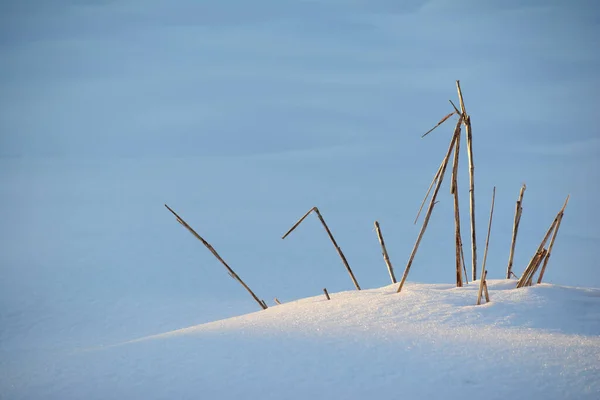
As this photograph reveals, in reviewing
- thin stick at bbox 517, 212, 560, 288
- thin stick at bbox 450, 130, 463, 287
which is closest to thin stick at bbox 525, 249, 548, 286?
thin stick at bbox 517, 212, 560, 288

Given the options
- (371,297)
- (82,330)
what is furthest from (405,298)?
(82,330)

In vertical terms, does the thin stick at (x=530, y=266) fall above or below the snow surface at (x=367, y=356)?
above

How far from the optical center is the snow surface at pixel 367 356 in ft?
5.54

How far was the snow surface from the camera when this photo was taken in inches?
66.5

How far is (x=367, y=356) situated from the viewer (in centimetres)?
182

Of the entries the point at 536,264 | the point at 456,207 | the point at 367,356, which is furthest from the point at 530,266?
the point at 367,356

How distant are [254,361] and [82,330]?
2603mm

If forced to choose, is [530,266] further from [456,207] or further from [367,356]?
[367,356]

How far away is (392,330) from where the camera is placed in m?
1.99

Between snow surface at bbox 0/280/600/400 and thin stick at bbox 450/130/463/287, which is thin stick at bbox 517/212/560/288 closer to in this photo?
snow surface at bbox 0/280/600/400

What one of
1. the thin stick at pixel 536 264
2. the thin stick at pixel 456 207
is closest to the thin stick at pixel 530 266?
the thin stick at pixel 536 264

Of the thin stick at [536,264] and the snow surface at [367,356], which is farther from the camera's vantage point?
the thin stick at [536,264]

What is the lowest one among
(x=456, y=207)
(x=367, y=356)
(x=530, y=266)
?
(x=367, y=356)

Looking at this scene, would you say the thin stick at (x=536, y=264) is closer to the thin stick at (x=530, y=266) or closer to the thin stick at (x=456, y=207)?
the thin stick at (x=530, y=266)
